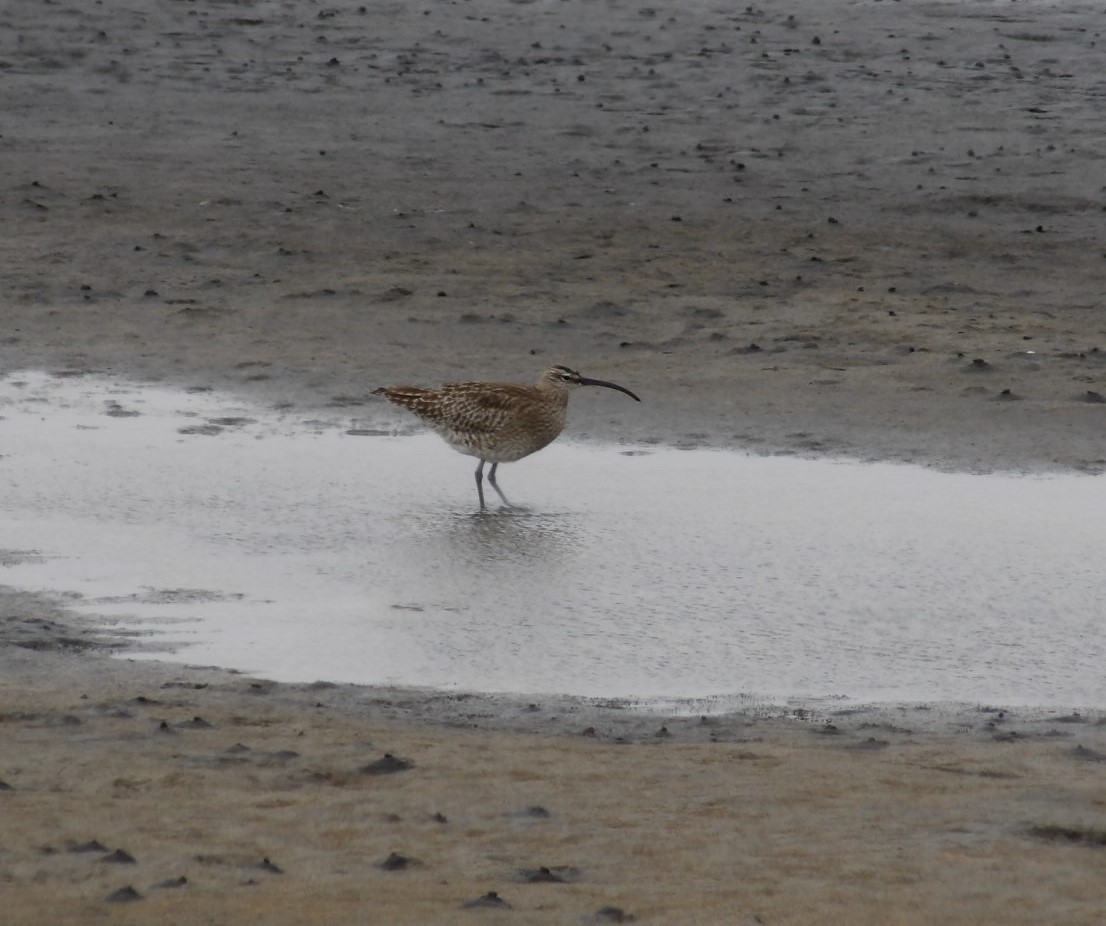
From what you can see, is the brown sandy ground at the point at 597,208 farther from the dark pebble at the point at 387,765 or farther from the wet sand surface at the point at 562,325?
the dark pebble at the point at 387,765

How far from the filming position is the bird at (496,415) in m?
10.9

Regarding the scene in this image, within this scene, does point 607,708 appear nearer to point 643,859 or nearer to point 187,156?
point 643,859

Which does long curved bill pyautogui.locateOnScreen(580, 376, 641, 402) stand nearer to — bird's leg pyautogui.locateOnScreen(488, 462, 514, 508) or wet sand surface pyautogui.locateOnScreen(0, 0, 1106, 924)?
wet sand surface pyautogui.locateOnScreen(0, 0, 1106, 924)

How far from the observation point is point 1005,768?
6.61 m

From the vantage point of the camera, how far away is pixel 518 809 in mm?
6160

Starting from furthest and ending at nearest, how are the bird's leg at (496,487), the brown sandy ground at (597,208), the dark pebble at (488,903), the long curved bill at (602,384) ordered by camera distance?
the brown sandy ground at (597,208), the long curved bill at (602,384), the bird's leg at (496,487), the dark pebble at (488,903)

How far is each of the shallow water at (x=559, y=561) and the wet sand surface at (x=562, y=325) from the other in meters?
0.44

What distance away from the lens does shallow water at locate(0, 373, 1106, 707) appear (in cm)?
808

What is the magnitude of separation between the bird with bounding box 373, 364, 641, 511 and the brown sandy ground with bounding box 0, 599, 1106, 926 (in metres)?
3.41

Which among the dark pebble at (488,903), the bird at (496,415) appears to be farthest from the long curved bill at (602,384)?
the dark pebble at (488,903)

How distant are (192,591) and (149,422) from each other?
3371 millimetres

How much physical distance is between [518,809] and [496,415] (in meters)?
4.93

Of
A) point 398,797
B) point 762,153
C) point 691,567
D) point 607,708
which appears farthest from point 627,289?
point 398,797

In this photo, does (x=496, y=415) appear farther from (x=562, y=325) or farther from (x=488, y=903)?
(x=488, y=903)
